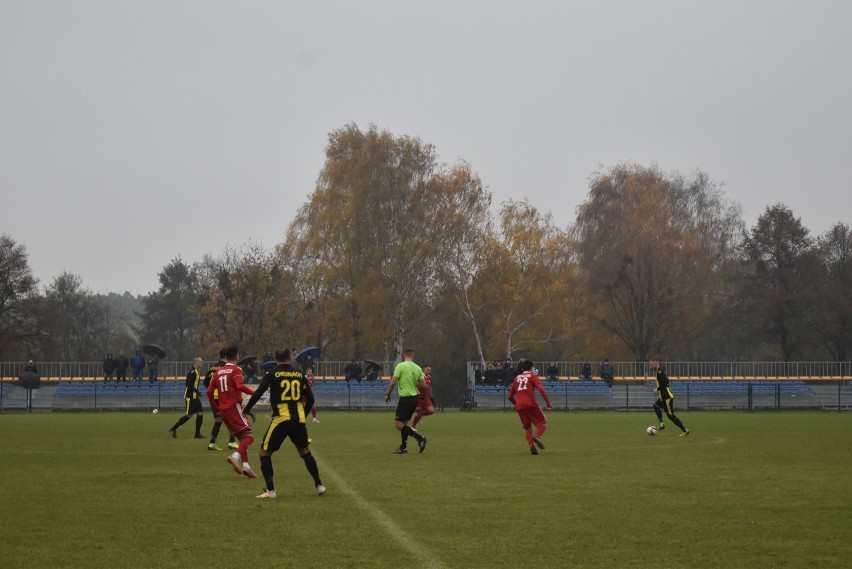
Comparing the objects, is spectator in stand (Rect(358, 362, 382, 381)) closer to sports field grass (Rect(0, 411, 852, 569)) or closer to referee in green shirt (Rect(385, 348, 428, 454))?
sports field grass (Rect(0, 411, 852, 569))

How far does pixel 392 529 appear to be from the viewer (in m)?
11.0

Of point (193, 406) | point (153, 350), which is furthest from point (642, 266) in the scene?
point (193, 406)

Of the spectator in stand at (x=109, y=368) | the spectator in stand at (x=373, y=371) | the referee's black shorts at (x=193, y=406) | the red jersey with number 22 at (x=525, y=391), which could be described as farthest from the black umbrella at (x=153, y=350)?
the red jersey with number 22 at (x=525, y=391)

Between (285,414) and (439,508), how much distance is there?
7.86ft

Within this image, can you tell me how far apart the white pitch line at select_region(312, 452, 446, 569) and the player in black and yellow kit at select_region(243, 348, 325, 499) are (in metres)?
0.76

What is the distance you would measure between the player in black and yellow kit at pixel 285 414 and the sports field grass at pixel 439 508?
1.52ft

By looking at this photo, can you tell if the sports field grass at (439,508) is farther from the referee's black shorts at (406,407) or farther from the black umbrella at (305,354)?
the black umbrella at (305,354)

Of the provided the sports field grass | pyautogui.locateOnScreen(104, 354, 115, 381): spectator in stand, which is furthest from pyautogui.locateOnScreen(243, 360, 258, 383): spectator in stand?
the sports field grass

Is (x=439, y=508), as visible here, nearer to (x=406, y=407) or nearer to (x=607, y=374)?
(x=406, y=407)

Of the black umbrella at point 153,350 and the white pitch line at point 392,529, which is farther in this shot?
the black umbrella at point 153,350

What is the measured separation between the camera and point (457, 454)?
21453 mm

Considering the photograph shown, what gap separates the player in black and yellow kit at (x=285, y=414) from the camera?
13.7 m

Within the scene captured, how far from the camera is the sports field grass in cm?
948

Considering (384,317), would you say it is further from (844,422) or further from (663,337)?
(844,422)
